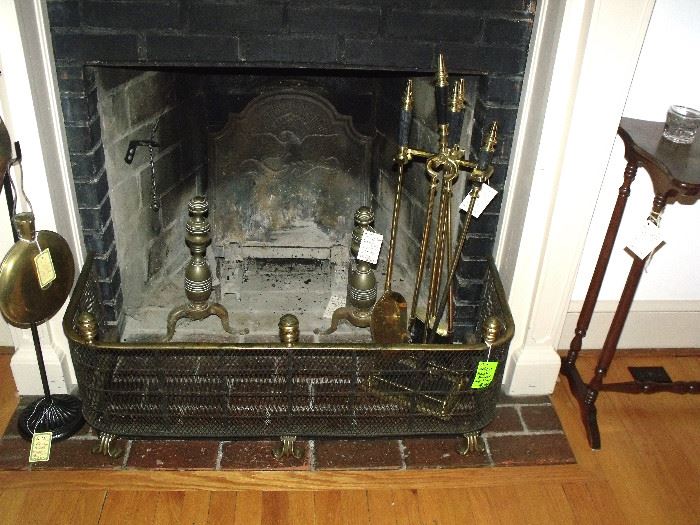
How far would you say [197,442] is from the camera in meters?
2.07

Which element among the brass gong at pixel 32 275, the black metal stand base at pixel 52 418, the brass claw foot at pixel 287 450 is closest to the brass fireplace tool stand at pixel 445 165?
the brass claw foot at pixel 287 450

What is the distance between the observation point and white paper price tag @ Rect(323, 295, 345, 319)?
8.25 ft

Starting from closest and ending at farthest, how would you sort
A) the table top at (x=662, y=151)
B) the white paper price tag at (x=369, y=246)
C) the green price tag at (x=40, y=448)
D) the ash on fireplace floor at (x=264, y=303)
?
the table top at (x=662, y=151) → the green price tag at (x=40, y=448) → the white paper price tag at (x=369, y=246) → the ash on fireplace floor at (x=264, y=303)

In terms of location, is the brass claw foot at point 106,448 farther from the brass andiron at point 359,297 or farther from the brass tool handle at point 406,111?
the brass tool handle at point 406,111

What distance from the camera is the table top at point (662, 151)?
5.77 feet

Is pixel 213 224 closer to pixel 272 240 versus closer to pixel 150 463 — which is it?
pixel 272 240

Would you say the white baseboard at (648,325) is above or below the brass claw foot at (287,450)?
above

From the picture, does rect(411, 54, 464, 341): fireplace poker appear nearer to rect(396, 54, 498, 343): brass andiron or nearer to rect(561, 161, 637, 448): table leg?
rect(396, 54, 498, 343): brass andiron

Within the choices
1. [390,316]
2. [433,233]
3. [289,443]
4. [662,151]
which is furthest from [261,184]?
[662,151]

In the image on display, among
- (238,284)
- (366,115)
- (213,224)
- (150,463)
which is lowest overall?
(150,463)

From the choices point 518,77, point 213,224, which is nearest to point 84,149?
point 213,224

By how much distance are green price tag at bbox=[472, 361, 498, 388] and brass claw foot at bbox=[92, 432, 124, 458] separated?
107cm

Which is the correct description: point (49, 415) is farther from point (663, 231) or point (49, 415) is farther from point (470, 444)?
point (663, 231)

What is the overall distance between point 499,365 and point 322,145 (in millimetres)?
1130
